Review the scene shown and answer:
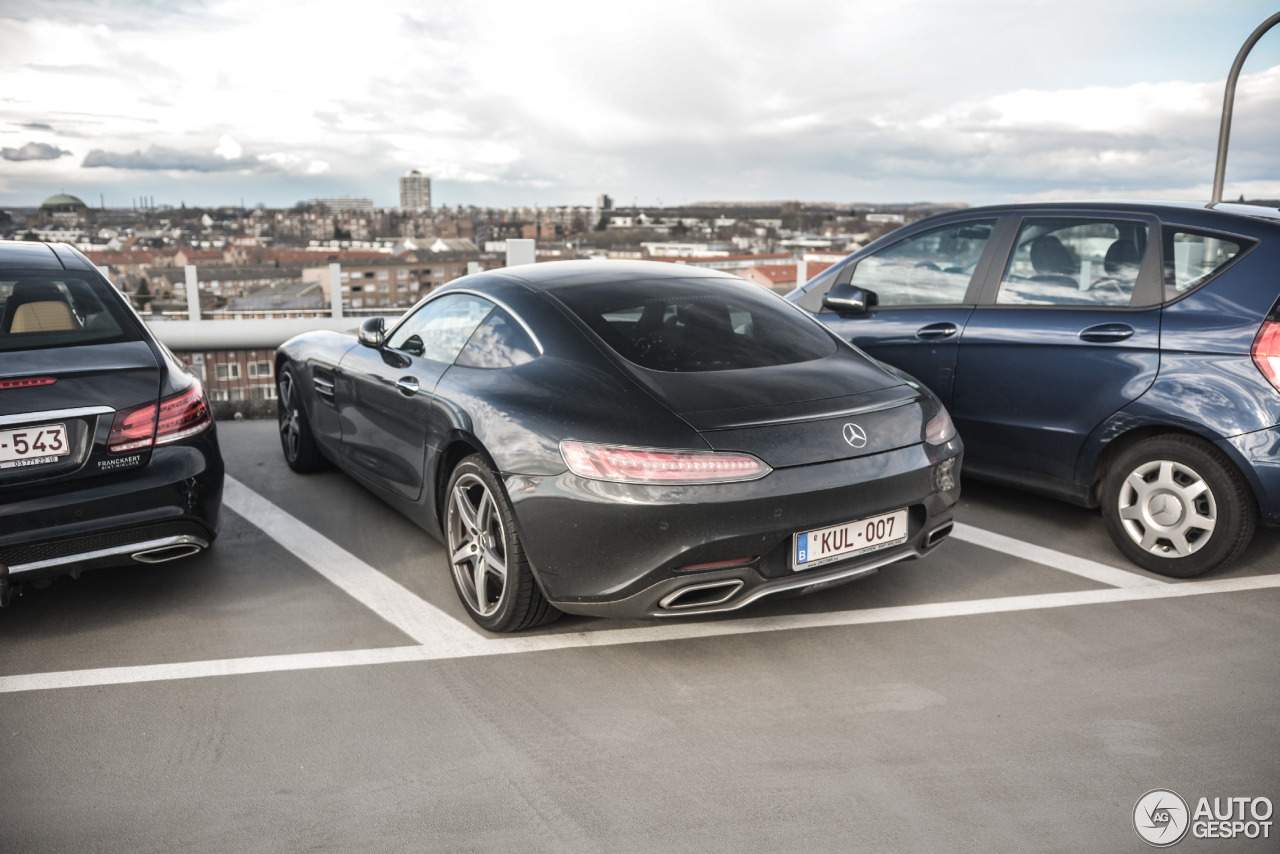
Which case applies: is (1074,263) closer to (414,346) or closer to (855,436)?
(855,436)

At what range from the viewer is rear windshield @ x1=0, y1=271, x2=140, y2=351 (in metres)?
3.79

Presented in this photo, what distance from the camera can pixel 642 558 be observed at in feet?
9.95

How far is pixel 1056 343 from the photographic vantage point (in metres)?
4.46

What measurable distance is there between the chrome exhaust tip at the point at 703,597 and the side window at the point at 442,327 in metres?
1.57

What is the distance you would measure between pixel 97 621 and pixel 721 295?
297 centimetres

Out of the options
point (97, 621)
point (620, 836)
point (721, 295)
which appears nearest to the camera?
point (620, 836)

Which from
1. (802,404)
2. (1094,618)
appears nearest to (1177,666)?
(1094,618)

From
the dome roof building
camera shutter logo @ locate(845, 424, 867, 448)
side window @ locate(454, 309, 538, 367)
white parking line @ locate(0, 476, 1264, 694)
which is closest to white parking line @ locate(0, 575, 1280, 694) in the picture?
white parking line @ locate(0, 476, 1264, 694)

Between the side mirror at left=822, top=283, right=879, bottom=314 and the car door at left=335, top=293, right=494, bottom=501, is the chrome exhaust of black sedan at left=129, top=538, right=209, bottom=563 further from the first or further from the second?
the side mirror at left=822, top=283, right=879, bottom=314

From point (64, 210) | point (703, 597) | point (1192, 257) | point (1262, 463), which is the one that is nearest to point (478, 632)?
point (703, 597)

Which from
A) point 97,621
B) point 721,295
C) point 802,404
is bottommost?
point 97,621

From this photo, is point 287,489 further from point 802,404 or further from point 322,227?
point 322,227

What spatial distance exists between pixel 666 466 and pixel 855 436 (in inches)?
28.7

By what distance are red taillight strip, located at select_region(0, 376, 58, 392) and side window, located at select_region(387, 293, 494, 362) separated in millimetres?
1469
